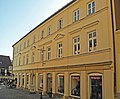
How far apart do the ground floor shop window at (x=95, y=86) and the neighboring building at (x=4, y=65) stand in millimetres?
59307

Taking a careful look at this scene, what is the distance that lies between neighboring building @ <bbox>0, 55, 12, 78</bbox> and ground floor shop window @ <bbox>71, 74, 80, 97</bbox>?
5564 cm

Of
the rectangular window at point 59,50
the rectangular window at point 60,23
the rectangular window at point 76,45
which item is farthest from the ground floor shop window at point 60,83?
the rectangular window at point 60,23

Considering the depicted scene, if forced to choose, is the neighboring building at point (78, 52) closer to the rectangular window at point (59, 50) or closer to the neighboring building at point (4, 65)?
the rectangular window at point (59, 50)

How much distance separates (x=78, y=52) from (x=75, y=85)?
3452mm

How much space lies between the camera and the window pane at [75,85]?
21.7 m

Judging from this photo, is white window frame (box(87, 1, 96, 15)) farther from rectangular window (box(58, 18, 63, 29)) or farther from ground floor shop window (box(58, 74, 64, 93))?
ground floor shop window (box(58, 74, 64, 93))

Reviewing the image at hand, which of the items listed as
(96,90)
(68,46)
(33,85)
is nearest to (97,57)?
(96,90)

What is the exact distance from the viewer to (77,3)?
2255 cm

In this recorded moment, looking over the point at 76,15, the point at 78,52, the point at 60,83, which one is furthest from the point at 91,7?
the point at 60,83

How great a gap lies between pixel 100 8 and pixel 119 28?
9.46ft

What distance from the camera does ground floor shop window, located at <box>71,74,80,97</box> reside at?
71.3 ft

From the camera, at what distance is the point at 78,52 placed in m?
21.8

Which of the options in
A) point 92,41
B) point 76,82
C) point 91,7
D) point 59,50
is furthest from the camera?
point 59,50

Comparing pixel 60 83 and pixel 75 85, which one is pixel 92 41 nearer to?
pixel 75 85
